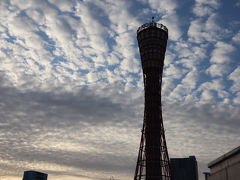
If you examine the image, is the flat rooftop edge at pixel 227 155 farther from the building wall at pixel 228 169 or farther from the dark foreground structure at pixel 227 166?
the building wall at pixel 228 169

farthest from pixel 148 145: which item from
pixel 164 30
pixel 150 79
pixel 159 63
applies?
pixel 164 30

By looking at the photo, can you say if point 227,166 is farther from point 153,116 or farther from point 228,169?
point 153,116

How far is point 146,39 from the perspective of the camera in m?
79.2

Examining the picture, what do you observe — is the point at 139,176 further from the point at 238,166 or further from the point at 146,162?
the point at 238,166

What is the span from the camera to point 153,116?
72.8 meters

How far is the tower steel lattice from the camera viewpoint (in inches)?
2815

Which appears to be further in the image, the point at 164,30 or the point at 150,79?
the point at 164,30

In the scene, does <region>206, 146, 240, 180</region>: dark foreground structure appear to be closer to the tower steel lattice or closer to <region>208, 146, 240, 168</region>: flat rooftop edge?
<region>208, 146, 240, 168</region>: flat rooftop edge

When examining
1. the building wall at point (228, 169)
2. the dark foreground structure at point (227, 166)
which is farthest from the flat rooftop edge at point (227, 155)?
the building wall at point (228, 169)

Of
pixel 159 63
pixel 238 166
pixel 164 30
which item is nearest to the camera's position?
pixel 238 166

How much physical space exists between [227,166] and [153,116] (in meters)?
21.6

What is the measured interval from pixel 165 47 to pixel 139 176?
3599 cm

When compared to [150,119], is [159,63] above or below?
above

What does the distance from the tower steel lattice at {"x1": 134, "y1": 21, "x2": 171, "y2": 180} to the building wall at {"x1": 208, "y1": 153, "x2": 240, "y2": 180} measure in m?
11.7
